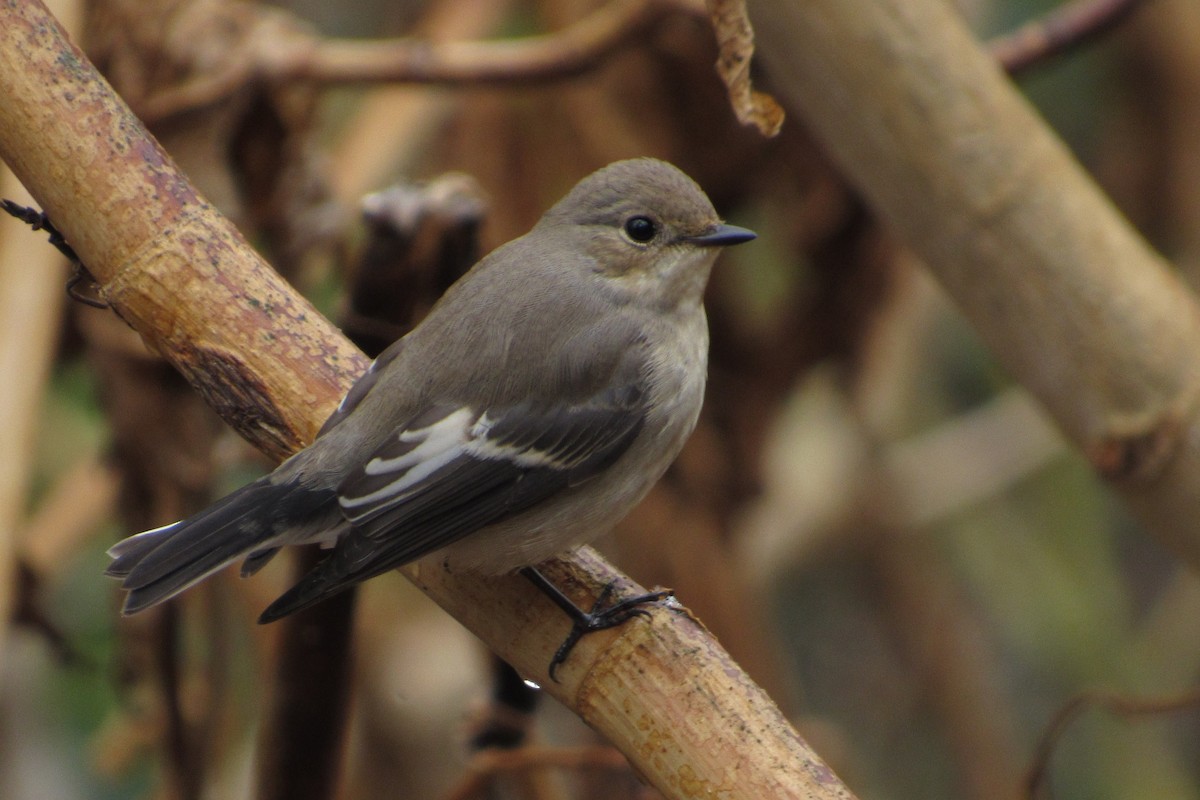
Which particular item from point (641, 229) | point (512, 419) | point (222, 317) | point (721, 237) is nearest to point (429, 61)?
point (641, 229)

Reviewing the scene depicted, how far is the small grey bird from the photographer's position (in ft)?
6.22

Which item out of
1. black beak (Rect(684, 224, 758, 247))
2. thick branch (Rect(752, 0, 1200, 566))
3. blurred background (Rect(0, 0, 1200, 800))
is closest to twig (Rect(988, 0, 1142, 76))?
blurred background (Rect(0, 0, 1200, 800))

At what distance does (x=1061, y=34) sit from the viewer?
8.81ft

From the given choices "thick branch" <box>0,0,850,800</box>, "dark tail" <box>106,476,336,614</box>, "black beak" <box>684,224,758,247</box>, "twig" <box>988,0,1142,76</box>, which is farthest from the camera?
"twig" <box>988,0,1142,76</box>

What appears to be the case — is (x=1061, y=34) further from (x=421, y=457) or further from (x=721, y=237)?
(x=421, y=457)

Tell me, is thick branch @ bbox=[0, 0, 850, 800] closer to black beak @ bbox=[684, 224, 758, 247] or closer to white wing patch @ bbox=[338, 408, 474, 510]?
white wing patch @ bbox=[338, 408, 474, 510]

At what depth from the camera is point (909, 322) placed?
364 cm

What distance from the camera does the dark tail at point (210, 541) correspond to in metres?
1.81

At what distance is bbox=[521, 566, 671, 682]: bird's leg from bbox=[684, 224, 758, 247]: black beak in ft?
2.29

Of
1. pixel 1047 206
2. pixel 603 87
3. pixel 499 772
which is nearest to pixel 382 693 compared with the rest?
pixel 499 772

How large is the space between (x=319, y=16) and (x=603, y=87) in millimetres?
2233

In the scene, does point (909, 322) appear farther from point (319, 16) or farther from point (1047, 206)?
point (319, 16)

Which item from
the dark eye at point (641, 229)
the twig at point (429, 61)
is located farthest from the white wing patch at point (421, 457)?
the twig at point (429, 61)

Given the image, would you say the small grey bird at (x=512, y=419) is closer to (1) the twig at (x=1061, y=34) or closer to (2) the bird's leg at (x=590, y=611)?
(2) the bird's leg at (x=590, y=611)
